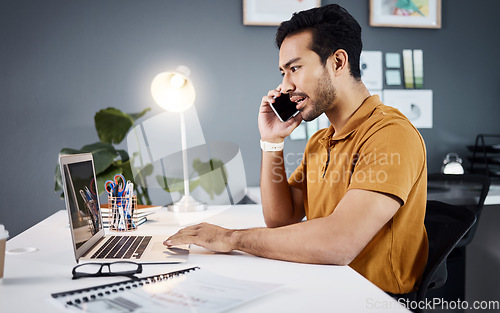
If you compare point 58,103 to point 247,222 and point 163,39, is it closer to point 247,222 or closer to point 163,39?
point 163,39

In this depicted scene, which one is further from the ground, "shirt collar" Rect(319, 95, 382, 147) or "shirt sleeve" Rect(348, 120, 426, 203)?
"shirt collar" Rect(319, 95, 382, 147)

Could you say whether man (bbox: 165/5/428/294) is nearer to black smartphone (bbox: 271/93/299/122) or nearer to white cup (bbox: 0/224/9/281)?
black smartphone (bbox: 271/93/299/122)

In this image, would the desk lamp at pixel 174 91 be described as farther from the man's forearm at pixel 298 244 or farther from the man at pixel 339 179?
the man's forearm at pixel 298 244

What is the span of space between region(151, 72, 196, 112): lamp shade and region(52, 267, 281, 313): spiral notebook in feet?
4.74

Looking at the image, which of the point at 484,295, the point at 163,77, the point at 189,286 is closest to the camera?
the point at 189,286

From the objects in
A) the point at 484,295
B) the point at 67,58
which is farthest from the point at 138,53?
the point at 484,295

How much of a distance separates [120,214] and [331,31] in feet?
2.90

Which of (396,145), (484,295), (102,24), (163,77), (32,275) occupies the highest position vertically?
(102,24)

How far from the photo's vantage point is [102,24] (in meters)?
2.71

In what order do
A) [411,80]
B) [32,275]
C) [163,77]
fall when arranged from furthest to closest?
[411,80] < [163,77] < [32,275]

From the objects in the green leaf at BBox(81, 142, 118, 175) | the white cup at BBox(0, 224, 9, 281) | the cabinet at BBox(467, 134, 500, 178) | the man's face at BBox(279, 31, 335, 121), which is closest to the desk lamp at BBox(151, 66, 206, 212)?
the green leaf at BBox(81, 142, 118, 175)

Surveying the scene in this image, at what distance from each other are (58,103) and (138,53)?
0.57 metres

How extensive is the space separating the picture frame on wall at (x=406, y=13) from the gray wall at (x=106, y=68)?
54mm

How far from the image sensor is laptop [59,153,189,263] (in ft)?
3.41
